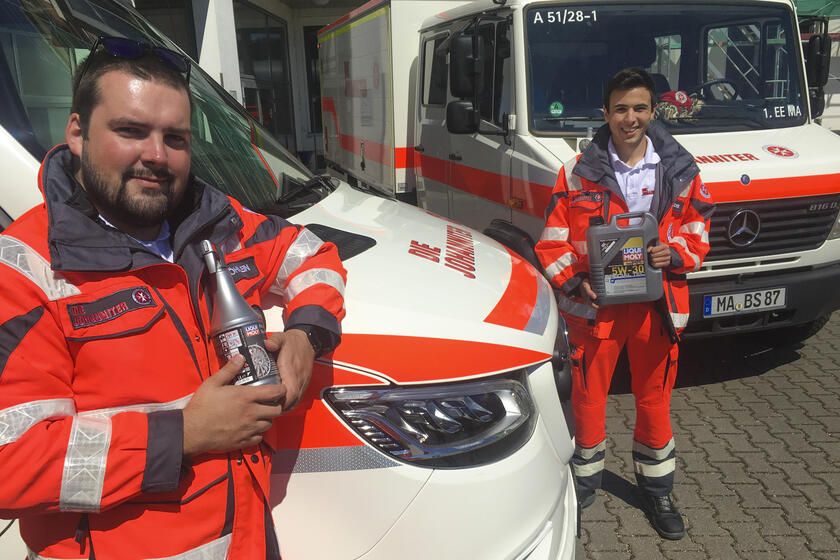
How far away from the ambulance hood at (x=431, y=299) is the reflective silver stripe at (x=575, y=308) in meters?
0.62

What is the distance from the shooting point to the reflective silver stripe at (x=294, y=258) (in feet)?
5.89

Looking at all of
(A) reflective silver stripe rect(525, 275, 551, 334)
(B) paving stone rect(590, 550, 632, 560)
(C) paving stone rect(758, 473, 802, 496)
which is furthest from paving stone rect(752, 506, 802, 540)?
(A) reflective silver stripe rect(525, 275, 551, 334)

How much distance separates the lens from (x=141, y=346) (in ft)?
4.49

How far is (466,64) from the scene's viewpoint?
4.89 m

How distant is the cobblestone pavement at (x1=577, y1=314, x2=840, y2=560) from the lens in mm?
3047

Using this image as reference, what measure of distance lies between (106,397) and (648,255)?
2.21 m

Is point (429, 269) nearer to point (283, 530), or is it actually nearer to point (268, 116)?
point (283, 530)

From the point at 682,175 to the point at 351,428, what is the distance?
1993 millimetres

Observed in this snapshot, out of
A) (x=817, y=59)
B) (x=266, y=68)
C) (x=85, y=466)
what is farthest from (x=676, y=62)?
(x=266, y=68)

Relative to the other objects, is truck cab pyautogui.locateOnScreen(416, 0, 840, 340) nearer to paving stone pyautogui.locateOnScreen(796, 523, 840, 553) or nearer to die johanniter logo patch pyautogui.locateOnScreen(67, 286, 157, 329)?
paving stone pyautogui.locateOnScreen(796, 523, 840, 553)

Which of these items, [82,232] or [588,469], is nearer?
[82,232]

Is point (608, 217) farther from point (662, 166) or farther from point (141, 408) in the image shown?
point (141, 408)

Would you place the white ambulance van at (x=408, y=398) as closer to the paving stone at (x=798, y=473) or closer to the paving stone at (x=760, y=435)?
the paving stone at (x=798, y=473)

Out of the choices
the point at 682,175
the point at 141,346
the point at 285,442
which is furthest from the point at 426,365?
the point at 682,175
